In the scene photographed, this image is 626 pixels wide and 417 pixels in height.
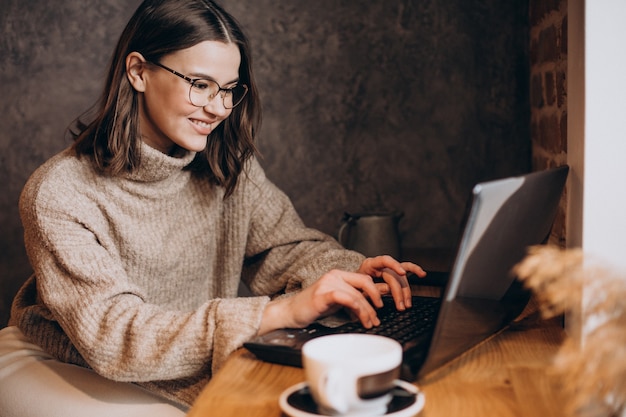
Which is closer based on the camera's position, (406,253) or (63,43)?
(406,253)

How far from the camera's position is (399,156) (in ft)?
7.37

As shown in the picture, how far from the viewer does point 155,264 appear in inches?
60.7

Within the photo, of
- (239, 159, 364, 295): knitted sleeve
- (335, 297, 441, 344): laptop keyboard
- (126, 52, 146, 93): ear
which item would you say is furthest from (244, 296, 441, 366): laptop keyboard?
(126, 52, 146, 93): ear

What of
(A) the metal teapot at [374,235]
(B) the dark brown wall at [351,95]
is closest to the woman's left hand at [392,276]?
(A) the metal teapot at [374,235]

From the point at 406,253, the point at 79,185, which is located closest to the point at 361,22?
the point at 406,253

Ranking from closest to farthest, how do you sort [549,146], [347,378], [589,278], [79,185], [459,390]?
[589,278] → [347,378] → [459,390] → [79,185] → [549,146]

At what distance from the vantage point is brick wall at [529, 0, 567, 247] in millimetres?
1452

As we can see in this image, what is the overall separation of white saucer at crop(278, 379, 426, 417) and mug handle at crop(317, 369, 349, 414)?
0.03 metres

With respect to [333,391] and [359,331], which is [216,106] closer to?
[359,331]

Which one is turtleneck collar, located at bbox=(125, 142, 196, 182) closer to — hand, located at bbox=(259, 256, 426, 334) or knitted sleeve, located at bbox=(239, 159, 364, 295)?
knitted sleeve, located at bbox=(239, 159, 364, 295)

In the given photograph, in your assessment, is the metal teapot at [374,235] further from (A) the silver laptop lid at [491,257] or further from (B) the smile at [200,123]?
(A) the silver laptop lid at [491,257]

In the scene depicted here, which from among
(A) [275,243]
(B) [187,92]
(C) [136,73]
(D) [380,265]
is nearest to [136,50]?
(C) [136,73]

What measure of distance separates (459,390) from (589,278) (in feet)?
1.15

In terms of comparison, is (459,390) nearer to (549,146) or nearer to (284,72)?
(549,146)
